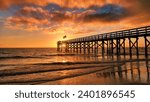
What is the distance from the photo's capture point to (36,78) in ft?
26.4

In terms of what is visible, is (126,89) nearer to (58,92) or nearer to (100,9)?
(58,92)

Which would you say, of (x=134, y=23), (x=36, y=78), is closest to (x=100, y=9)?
(x=134, y=23)

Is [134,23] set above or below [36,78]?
above

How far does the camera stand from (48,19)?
62.5 ft

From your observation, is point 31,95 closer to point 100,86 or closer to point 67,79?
point 67,79

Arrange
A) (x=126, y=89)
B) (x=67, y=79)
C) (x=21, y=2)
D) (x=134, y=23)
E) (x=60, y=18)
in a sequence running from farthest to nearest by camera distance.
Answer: (x=60, y=18), (x=21, y=2), (x=134, y=23), (x=67, y=79), (x=126, y=89)

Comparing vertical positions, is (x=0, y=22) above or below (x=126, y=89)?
above

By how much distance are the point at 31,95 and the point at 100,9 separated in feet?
28.4

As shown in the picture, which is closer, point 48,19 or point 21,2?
point 21,2

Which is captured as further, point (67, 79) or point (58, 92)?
point (67, 79)

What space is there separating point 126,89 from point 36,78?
2.29 meters

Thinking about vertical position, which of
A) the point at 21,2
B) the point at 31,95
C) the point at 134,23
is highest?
the point at 21,2

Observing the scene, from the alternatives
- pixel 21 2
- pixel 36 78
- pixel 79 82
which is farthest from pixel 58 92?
pixel 21 2

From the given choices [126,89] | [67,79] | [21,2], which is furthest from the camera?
[21,2]
